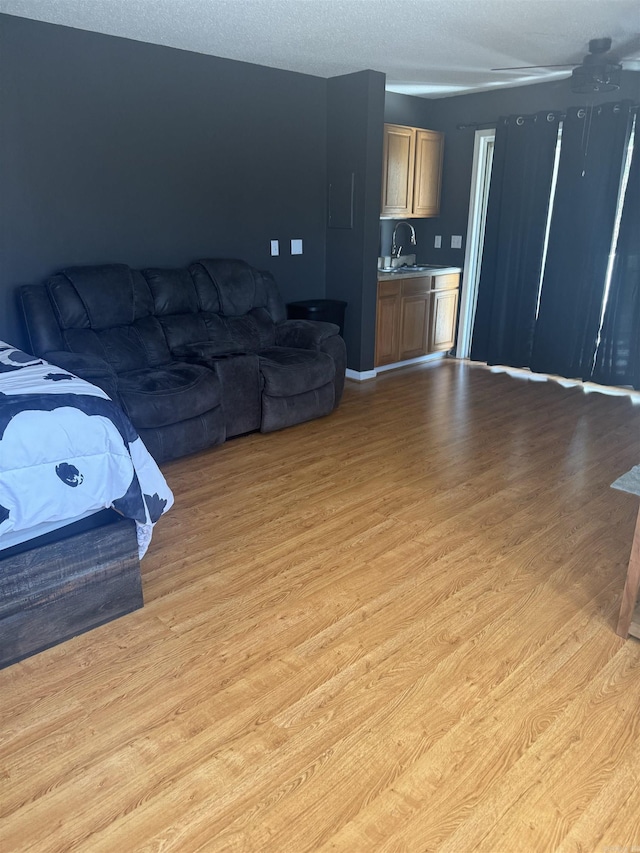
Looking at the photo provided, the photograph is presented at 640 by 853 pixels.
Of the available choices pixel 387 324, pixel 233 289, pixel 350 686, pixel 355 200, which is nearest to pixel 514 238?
pixel 387 324

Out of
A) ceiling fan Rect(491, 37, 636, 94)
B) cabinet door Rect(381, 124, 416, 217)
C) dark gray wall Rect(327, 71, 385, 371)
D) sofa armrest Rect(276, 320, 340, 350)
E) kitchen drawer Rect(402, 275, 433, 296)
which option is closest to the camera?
ceiling fan Rect(491, 37, 636, 94)

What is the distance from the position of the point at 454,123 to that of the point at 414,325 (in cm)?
211

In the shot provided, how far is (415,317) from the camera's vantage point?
6.30 meters

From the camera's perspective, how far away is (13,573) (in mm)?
2100

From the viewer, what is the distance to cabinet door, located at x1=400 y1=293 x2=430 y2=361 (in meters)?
6.18

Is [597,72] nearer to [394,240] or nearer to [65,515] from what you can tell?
[394,240]

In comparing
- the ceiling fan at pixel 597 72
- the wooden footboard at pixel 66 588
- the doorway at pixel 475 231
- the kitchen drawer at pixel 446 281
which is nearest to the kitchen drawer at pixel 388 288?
the kitchen drawer at pixel 446 281

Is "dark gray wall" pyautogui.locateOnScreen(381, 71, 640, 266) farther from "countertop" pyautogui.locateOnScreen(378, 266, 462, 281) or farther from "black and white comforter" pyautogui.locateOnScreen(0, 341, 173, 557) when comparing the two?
"black and white comforter" pyautogui.locateOnScreen(0, 341, 173, 557)

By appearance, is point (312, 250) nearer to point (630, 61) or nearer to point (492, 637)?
point (630, 61)

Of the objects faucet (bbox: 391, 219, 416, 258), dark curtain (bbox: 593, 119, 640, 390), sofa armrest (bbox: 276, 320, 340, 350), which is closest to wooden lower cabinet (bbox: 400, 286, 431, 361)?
faucet (bbox: 391, 219, 416, 258)

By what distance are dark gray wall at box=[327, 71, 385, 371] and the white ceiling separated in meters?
0.30

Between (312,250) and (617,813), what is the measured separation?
5.08m

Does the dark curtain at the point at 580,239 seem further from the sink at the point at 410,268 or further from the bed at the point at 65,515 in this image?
the bed at the point at 65,515

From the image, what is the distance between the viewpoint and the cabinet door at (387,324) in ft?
19.4
